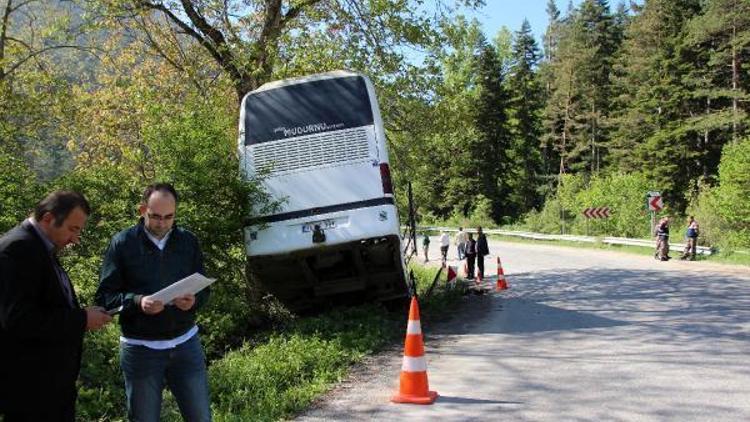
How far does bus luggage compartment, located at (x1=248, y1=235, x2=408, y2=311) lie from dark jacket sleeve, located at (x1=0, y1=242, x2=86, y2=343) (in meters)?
6.41

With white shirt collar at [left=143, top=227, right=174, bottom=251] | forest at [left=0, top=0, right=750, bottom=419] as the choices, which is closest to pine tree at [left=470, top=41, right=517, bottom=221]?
forest at [left=0, top=0, right=750, bottom=419]

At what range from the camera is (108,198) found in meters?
9.79

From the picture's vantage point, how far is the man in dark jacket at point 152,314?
13.1 ft

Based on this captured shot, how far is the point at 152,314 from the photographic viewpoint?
389 centimetres

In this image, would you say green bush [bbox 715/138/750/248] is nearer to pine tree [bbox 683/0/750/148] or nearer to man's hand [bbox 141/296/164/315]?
pine tree [bbox 683/0/750/148]

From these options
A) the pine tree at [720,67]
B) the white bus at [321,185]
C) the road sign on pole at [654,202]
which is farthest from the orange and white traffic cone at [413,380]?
the pine tree at [720,67]

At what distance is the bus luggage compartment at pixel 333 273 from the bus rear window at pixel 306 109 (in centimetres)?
185

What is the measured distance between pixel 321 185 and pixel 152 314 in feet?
20.0

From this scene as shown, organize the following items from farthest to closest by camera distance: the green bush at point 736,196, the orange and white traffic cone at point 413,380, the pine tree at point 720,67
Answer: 1. the pine tree at point 720,67
2. the green bush at point 736,196
3. the orange and white traffic cone at point 413,380

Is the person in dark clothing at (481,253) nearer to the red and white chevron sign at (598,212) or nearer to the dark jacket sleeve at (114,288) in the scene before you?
the dark jacket sleeve at (114,288)

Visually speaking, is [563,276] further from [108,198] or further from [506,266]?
[108,198]

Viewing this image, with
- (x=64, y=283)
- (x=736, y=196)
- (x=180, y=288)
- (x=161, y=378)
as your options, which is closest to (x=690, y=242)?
(x=736, y=196)

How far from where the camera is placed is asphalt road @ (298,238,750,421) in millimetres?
5949

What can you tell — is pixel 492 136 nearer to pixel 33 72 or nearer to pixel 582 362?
pixel 33 72
